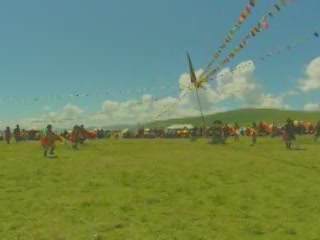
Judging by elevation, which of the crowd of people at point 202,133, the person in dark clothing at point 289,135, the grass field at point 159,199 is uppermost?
the crowd of people at point 202,133

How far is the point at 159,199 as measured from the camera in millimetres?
19469

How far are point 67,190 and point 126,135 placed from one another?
176ft

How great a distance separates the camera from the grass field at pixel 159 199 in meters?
15.5

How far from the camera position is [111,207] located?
18250 millimetres

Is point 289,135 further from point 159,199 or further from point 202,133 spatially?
point 202,133

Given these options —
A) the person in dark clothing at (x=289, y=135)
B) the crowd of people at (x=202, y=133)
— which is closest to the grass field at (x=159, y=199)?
the crowd of people at (x=202, y=133)

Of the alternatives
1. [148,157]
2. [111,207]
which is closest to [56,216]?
[111,207]

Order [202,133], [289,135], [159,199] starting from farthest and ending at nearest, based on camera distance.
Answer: [202,133] < [289,135] < [159,199]

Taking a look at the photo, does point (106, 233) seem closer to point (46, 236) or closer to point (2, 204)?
point (46, 236)

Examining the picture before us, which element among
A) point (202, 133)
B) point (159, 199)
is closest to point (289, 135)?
point (159, 199)

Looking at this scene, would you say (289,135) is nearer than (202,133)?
Yes

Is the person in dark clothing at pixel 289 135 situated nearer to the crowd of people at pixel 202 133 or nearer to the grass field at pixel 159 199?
the crowd of people at pixel 202 133

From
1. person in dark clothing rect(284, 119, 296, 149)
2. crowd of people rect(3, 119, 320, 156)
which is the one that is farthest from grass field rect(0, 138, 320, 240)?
person in dark clothing rect(284, 119, 296, 149)

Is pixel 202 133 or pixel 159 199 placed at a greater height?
pixel 202 133
